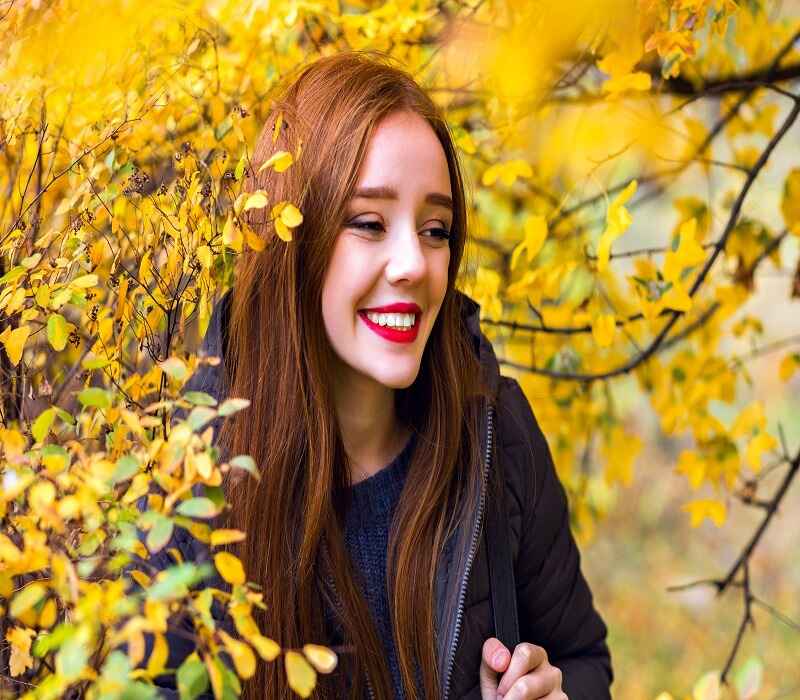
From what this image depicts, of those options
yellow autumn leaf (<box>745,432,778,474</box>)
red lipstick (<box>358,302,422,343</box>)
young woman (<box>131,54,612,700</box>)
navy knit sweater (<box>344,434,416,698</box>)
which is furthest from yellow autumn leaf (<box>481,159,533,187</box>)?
yellow autumn leaf (<box>745,432,778,474</box>)

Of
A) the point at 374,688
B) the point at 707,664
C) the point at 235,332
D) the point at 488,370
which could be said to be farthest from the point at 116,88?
the point at 707,664

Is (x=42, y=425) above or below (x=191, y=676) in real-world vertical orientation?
above

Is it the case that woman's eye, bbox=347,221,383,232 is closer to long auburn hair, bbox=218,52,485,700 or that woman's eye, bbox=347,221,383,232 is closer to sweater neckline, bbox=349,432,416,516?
long auburn hair, bbox=218,52,485,700

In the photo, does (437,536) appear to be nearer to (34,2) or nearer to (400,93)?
(400,93)

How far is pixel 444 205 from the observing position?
164cm

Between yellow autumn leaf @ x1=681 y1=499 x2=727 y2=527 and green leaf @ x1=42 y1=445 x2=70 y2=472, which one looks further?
yellow autumn leaf @ x1=681 y1=499 x2=727 y2=527

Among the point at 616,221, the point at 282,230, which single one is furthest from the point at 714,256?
the point at 282,230

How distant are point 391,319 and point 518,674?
567 millimetres

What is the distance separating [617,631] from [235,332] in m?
4.07

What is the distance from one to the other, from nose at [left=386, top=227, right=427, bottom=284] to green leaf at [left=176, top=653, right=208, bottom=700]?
727 millimetres

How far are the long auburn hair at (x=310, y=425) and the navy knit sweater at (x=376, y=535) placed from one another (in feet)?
0.10

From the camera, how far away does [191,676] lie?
3.15ft

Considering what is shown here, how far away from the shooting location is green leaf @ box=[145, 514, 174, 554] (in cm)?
96

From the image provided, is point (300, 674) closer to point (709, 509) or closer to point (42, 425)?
point (42, 425)
